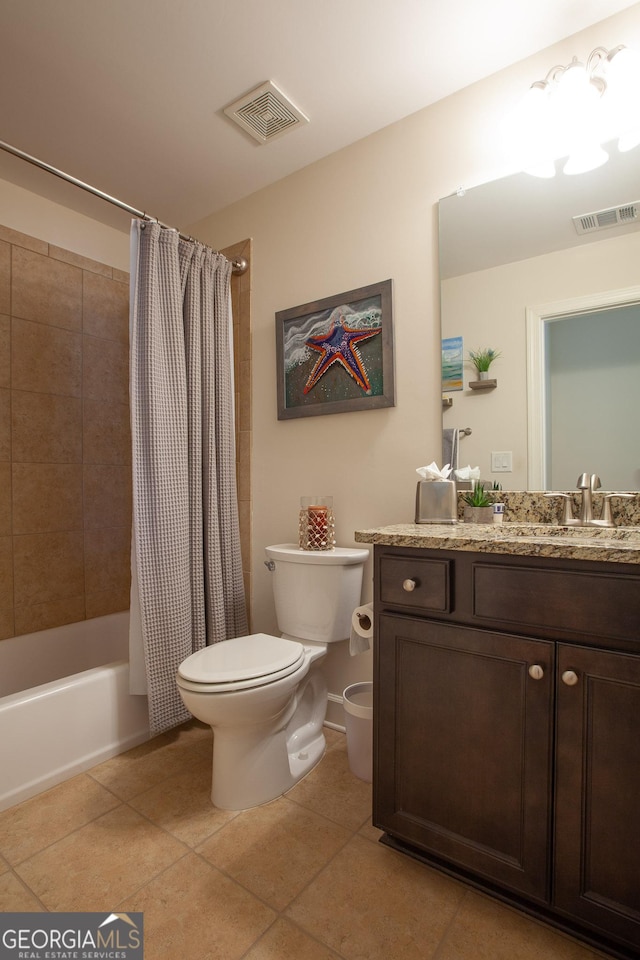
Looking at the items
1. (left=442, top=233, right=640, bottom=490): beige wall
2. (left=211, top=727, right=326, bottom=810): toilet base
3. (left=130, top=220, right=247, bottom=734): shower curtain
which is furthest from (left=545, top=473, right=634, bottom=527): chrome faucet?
(left=130, top=220, right=247, bottom=734): shower curtain

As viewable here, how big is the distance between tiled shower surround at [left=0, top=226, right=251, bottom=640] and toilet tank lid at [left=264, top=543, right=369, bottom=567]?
48 centimetres

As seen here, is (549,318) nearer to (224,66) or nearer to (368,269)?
(368,269)

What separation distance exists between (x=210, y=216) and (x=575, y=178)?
1.78 metres

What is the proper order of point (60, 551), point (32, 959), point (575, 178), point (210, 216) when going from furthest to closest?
point (210, 216), point (60, 551), point (575, 178), point (32, 959)

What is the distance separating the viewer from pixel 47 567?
2.33 metres

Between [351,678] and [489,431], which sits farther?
[351,678]

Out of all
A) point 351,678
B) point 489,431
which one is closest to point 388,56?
point 489,431

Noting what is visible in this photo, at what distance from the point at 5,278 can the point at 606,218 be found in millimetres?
2390

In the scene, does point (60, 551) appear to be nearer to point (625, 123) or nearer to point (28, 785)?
point (28, 785)

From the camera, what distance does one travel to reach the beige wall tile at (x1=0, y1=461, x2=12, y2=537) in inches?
86.1

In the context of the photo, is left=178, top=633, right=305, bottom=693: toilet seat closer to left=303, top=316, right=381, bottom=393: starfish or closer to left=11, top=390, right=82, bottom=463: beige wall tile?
left=303, top=316, right=381, bottom=393: starfish

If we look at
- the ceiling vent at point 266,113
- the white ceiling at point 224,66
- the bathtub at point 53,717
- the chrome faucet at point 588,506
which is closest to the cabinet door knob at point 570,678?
the chrome faucet at point 588,506

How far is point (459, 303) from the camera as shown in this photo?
1.76 metres

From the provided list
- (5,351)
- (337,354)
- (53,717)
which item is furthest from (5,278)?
(53,717)
